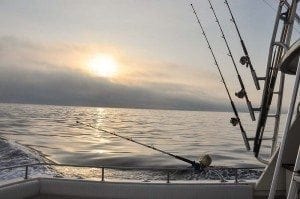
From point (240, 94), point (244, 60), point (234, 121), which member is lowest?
point (234, 121)

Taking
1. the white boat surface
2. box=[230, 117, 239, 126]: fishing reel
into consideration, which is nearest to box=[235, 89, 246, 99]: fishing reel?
box=[230, 117, 239, 126]: fishing reel

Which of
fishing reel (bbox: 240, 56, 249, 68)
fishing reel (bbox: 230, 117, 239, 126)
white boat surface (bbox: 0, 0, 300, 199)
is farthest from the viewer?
fishing reel (bbox: 230, 117, 239, 126)

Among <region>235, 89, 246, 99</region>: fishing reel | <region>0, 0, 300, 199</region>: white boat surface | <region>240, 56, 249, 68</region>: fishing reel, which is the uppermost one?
<region>240, 56, 249, 68</region>: fishing reel

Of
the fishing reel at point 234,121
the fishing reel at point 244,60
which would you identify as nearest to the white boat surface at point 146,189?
→ the fishing reel at point 234,121

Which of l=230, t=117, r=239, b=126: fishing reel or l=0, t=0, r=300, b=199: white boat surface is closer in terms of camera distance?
l=0, t=0, r=300, b=199: white boat surface

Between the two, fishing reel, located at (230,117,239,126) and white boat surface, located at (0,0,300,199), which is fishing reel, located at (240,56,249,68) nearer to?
fishing reel, located at (230,117,239,126)

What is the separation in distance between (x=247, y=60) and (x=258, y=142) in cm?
161

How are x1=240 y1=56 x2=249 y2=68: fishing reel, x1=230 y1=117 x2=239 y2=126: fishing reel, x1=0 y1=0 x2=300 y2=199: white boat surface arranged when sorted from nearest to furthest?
x1=0 y1=0 x2=300 y2=199: white boat surface
x1=240 y1=56 x2=249 y2=68: fishing reel
x1=230 y1=117 x2=239 y2=126: fishing reel

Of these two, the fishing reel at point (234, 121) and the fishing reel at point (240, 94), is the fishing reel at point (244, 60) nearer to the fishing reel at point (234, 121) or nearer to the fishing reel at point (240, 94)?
the fishing reel at point (240, 94)

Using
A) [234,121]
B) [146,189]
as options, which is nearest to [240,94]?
[234,121]

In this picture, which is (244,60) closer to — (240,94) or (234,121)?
(240,94)

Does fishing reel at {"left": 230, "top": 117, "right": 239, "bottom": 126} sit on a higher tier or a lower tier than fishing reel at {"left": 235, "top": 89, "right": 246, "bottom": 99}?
lower

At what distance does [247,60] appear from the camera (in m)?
7.46

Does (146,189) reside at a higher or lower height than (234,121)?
lower
